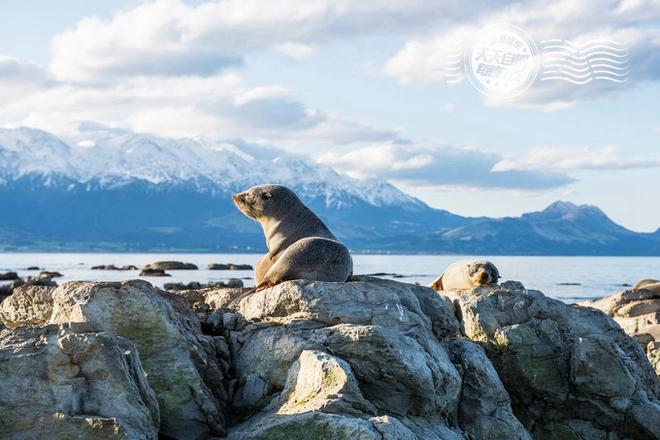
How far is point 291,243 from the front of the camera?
1357cm

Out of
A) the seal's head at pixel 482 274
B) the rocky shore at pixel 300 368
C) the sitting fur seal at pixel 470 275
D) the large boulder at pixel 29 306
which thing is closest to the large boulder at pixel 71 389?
the rocky shore at pixel 300 368

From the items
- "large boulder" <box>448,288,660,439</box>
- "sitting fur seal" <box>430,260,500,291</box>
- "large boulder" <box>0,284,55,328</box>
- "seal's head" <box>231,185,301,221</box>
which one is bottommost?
"large boulder" <box>448,288,660,439</box>

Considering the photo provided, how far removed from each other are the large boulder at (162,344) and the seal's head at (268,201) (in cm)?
433

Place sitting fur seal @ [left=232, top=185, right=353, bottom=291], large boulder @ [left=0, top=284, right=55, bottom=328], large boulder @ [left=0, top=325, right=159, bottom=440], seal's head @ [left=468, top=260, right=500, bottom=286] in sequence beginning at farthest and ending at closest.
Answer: seal's head @ [left=468, top=260, right=500, bottom=286] → sitting fur seal @ [left=232, top=185, right=353, bottom=291] → large boulder @ [left=0, top=284, right=55, bottom=328] → large boulder @ [left=0, top=325, right=159, bottom=440]

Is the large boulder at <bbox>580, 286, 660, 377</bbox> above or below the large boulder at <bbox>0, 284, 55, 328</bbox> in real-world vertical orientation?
below

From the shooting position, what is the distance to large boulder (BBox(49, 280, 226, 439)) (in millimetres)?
9211

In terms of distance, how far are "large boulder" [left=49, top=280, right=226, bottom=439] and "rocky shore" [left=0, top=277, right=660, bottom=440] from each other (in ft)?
0.04

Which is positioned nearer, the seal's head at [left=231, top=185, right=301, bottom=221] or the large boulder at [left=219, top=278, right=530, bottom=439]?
the large boulder at [left=219, top=278, right=530, bottom=439]

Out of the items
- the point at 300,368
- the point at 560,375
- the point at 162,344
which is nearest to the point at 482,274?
the point at 560,375

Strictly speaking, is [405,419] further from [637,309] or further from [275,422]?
[637,309]

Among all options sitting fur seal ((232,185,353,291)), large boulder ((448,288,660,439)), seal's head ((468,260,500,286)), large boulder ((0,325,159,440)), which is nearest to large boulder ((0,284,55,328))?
large boulder ((0,325,159,440))

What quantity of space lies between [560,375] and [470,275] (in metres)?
6.33

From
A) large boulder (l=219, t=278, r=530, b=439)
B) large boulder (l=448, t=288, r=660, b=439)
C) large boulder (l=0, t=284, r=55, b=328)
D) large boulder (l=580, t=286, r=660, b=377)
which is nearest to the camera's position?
large boulder (l=219, t=278, r=530, b=439)

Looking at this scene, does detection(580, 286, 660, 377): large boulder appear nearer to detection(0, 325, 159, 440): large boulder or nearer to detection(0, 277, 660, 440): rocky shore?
detection(0, 277, 660, 440): rocky shore
